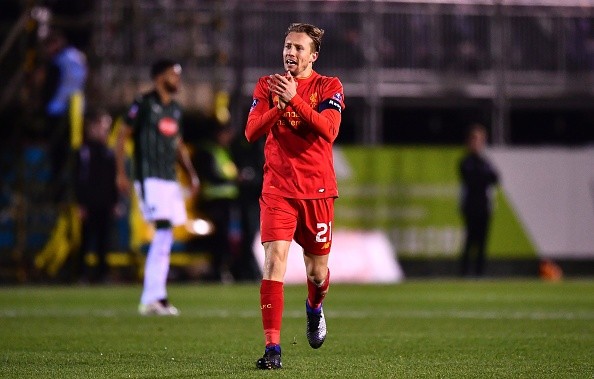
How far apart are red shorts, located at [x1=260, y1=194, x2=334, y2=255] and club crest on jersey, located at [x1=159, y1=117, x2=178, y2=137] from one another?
4678mm

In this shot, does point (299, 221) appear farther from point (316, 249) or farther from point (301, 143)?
point (301, 143)

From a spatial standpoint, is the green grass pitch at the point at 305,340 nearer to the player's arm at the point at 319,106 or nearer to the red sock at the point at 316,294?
the red sock at the point at 316,294

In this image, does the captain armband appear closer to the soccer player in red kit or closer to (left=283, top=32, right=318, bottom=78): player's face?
the soccer player in red kit

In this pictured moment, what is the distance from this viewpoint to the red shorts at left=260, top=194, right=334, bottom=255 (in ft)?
25.0

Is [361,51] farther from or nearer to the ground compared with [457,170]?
farther from the ground

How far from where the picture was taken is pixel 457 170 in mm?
20719

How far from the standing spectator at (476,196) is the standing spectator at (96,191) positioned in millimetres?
5354

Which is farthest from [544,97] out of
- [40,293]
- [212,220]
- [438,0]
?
[40,293]

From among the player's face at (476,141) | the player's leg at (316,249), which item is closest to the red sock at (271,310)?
the player's leg at (316,249)

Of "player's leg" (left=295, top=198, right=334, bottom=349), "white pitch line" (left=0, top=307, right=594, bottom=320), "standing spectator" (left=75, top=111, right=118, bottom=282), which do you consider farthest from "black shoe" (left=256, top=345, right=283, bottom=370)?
"standing spectator" (left=75, top=111, right=118, bottom=282)

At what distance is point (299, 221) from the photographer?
7.89m

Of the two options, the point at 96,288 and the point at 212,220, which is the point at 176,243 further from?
the point at 96,288

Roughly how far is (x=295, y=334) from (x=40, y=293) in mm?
6922

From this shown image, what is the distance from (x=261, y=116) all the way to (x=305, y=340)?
8.17 ft
